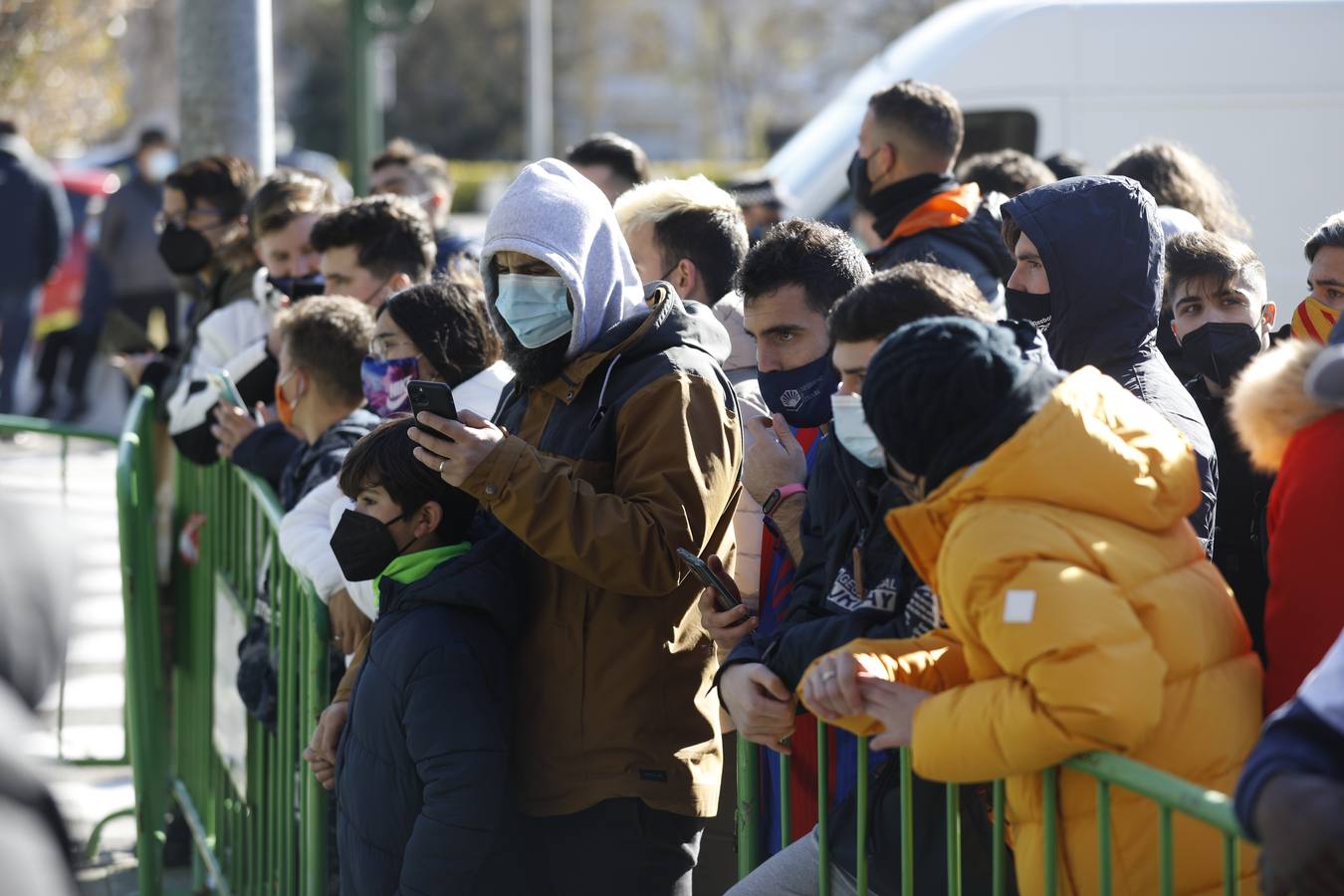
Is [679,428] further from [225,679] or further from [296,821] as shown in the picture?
[225,679]

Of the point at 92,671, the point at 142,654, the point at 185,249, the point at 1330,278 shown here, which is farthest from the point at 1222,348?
the point at 92,671

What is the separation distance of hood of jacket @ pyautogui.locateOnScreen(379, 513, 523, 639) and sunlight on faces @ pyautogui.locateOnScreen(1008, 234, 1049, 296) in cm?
115

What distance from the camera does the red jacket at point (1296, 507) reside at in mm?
2195

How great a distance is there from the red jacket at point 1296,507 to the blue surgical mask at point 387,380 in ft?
7.06

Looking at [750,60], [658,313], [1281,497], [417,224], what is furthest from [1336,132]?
[750,60]

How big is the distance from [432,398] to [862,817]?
3.36 feet

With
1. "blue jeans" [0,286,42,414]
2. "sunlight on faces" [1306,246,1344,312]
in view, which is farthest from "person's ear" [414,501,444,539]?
"blue jeans" [0,286,42,414]

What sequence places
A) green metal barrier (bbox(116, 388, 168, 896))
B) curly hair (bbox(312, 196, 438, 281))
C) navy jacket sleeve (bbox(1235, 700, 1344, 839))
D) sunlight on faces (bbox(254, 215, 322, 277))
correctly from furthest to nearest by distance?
sunlight on faces (bbox(254, 215, 322, 277))
green metal barrier (bbox(116, 388, 168, 896))
curly hair (bbox(312, 196, 438, 281))
navy jacket sleeve (bbox(1235, 700, 1344, 839))

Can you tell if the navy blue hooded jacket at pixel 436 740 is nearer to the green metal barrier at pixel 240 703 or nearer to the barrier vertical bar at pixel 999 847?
the green metal barrier at pixel 240 703

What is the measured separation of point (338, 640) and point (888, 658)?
1.65 meters

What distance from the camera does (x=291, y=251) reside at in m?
5.60

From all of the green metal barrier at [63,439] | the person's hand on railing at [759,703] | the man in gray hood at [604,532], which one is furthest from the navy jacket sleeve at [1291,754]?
the green metal barrier at [63,439]

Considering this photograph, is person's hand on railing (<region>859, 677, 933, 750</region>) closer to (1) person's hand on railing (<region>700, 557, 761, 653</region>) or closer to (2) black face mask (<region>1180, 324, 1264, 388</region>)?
(1) person's hand on railing (<region>700, 557, 761, 653</region>)

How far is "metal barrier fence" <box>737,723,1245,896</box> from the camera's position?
2066 millimetres
